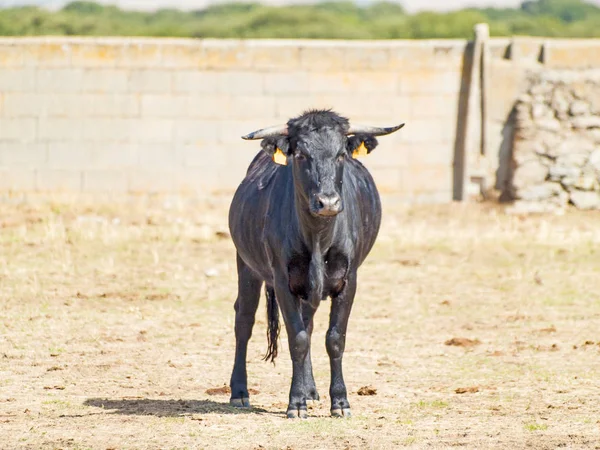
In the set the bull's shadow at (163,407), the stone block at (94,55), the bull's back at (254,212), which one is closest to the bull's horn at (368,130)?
the bull's back at (254,212)

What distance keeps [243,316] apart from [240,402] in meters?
0.71

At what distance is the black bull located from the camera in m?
7.93

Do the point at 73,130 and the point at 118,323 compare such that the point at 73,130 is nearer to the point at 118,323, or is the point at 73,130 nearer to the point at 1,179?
the point at 1,179

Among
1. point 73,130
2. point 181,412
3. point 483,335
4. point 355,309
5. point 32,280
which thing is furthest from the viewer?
point 73,130

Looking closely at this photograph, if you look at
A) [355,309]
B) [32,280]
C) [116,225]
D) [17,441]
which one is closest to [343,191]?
[17,441]

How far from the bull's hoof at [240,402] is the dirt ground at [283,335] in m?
0.18

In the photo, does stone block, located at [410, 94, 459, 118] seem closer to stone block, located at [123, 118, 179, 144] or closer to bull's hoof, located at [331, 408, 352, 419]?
stone block, located at [123, 118, 179, 144]

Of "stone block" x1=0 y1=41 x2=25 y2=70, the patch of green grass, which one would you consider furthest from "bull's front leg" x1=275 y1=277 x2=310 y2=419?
"stone block" x1=0 y1=41 x2=25 y2=70

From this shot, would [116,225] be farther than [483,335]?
Yes

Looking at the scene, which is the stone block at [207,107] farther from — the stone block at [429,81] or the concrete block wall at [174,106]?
the stone block at [429,81]

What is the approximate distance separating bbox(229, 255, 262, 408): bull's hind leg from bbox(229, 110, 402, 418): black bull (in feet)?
0.05

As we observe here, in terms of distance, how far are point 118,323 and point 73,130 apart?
310 inches

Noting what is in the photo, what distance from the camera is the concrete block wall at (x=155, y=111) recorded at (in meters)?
19.1

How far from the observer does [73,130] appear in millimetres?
19125
